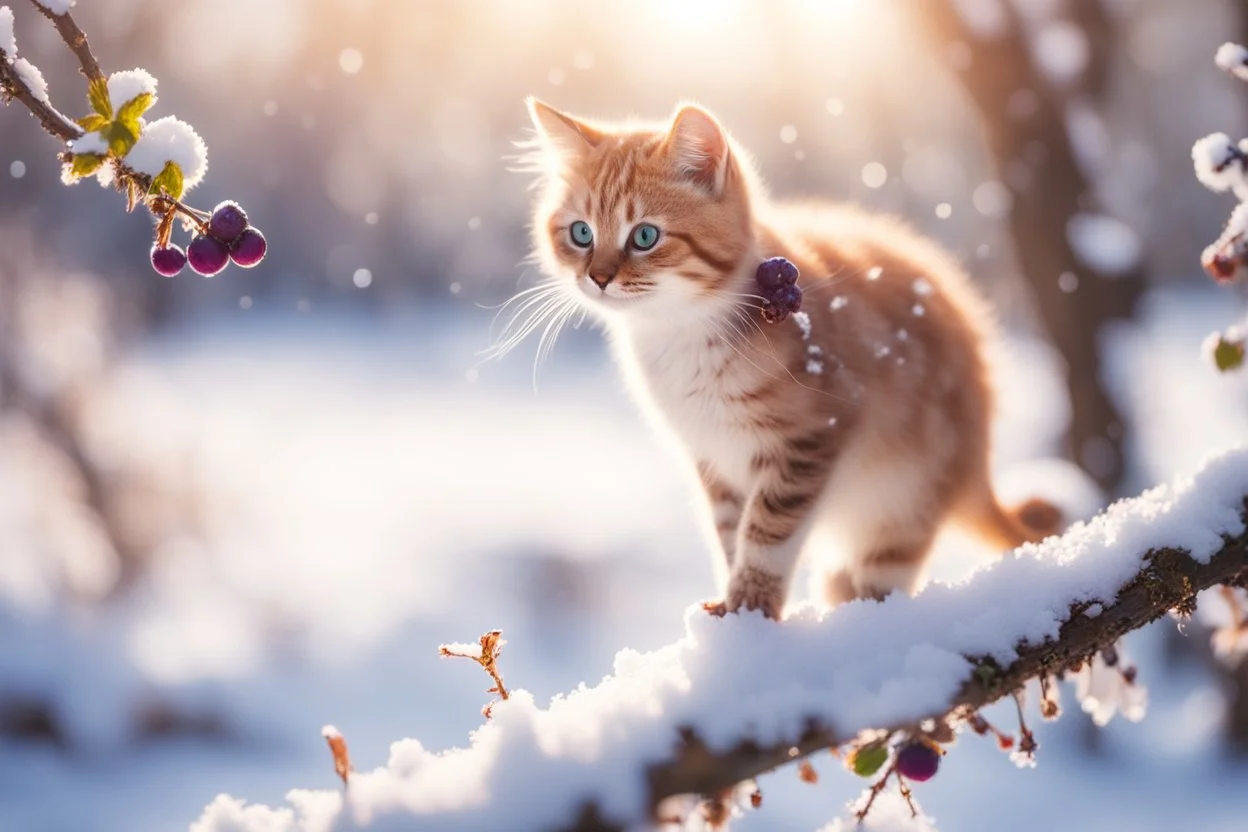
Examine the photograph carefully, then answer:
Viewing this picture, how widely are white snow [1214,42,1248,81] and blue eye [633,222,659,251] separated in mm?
1116

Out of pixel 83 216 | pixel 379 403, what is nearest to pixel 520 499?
pixel 379 403

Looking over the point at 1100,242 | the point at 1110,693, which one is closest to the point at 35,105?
the point at 1110,693

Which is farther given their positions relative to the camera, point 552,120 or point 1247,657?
point 1247,657

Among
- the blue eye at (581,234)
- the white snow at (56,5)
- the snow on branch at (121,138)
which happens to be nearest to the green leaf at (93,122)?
the snow on branch at (121,138)

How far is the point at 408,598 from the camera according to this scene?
7.48m

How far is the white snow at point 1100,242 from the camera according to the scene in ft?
14.3

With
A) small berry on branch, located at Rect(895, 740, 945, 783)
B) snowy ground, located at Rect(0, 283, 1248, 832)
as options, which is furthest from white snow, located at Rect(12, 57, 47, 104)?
snowy ground, located at Rect(0, 283, 1248, 832)

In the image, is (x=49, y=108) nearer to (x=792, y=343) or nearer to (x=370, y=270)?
(x=792, y=343)

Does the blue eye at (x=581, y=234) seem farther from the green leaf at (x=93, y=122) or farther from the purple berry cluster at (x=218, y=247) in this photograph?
the green leaf at (x=93, y=122)

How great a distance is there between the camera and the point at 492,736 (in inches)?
48.5

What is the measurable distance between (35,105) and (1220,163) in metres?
1.37

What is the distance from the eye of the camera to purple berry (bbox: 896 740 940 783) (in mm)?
1247

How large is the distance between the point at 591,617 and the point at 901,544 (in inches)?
214

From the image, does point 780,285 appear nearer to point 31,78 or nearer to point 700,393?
point 700,393
